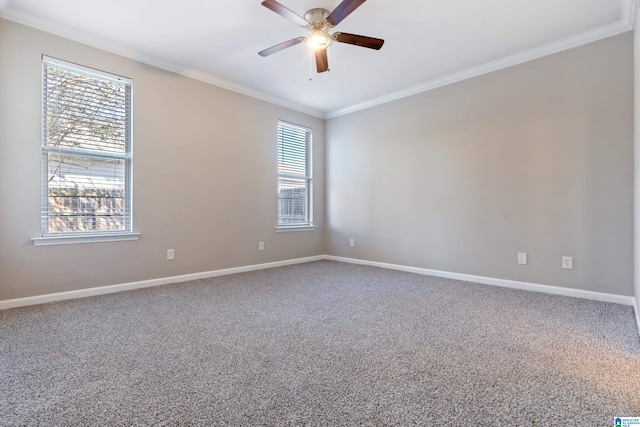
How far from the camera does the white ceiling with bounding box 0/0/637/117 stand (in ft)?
8.33

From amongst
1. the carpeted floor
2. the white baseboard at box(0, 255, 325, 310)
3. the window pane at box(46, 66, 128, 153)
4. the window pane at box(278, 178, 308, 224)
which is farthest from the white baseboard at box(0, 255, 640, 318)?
the window pane at box(46, 66, 128, 153)

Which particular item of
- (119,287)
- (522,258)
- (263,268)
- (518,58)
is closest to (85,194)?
(119,287)

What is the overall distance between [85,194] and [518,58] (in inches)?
185

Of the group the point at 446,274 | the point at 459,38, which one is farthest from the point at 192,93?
the point at 446,274

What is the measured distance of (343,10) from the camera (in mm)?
2209

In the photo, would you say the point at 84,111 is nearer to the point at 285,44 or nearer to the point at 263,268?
the point at 285,44

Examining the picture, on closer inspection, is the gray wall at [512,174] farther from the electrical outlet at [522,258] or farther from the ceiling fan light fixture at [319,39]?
the ceiling fan light fixture at [319,39]

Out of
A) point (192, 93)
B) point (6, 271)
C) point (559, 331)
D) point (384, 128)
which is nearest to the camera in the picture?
point (559, 331)

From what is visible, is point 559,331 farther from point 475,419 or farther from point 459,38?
point 459,38

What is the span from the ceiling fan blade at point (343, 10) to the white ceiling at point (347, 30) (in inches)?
8.5

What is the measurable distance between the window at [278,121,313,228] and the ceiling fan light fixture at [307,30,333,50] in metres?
2.08

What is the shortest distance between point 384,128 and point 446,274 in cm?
222

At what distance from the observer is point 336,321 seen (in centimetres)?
237

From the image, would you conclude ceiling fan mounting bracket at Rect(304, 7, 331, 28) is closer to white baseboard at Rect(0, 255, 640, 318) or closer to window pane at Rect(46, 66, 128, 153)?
window pane at Rect(46, 66, 128, 153)
